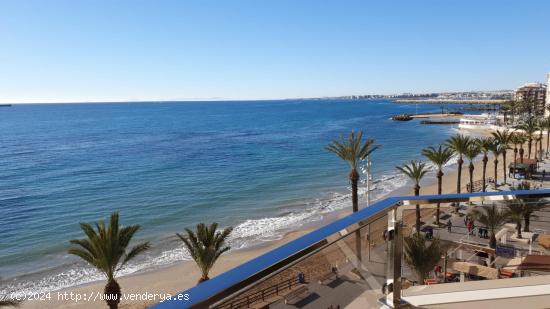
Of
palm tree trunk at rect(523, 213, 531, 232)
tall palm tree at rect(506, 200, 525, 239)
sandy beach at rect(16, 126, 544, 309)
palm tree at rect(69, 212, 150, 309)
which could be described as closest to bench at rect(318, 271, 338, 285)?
tall palm tree at rect(506, 200, 525, 239)

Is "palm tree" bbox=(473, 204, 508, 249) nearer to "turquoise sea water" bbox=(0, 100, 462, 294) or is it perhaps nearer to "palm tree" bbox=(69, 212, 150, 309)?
"palm tree" bbox=(69, 212, 150, 309)

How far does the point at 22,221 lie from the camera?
28.1 m

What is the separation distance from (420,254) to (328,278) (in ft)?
3.76

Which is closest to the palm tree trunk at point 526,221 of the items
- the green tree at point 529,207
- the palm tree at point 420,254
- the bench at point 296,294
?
the green tree at point 529,207

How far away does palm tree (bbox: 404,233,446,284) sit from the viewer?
9.18 feet

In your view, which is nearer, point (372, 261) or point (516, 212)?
point (372, 261)

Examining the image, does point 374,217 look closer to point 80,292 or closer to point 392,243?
point 392,243

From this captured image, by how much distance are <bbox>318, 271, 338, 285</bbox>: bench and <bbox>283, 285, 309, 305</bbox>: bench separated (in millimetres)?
154

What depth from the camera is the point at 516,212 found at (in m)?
3.38

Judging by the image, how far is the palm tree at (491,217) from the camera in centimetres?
318

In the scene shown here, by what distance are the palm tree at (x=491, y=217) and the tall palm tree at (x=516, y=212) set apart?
0.20 ft

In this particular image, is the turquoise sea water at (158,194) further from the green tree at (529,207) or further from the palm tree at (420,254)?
the green tree at (529,207)

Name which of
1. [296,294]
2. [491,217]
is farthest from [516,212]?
[296,294]

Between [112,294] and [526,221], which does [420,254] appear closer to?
[526,221]
